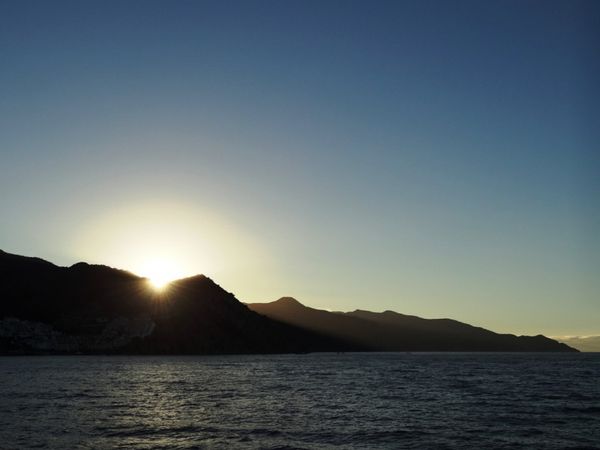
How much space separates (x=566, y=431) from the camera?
43219mm

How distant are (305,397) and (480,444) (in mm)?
32386

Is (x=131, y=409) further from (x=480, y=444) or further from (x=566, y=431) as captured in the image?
(x=566, y=431)

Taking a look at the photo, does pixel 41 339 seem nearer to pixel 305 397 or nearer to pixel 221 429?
pixel 305 397

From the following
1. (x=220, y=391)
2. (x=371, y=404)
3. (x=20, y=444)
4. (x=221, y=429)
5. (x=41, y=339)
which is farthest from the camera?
(x=41, y=339)

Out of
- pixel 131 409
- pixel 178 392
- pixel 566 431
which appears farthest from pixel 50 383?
pixel 566 431

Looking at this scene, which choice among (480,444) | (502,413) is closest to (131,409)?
(480,444)

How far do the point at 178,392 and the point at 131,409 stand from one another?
61.2 feet

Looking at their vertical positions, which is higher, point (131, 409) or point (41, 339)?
point (41, 339)

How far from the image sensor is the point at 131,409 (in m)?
52.3

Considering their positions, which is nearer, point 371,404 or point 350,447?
point 350,447

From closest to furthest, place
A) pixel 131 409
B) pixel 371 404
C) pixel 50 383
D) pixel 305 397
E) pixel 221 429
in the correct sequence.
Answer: pixel 221 429, pixel 131 409, pixel 371 404, pixel 305 397, pixel 50 383

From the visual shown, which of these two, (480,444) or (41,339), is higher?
(41,339)

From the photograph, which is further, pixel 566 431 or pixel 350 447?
pixel 566 431

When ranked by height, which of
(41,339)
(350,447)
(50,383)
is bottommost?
(350,447)
